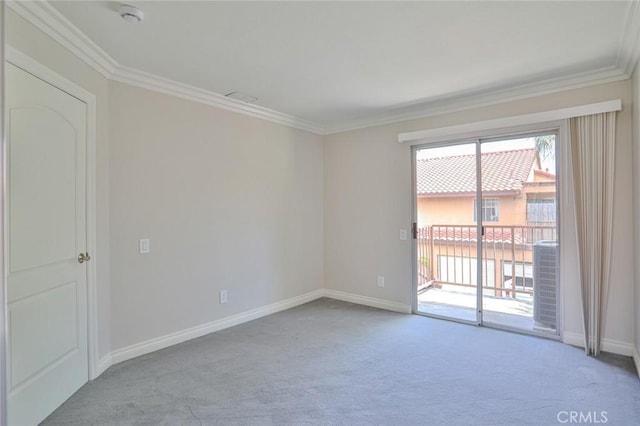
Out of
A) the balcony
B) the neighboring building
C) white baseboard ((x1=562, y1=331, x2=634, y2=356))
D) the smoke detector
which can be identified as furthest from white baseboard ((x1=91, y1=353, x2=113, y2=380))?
white baseboard ((x1=562, y1=331, x2=634, y2=356))

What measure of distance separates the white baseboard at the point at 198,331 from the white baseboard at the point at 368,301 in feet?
1.21

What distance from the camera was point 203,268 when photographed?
3.47 m

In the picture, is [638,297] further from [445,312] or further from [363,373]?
[363,373]

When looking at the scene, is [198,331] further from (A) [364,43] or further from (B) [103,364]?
(A) [364,43]

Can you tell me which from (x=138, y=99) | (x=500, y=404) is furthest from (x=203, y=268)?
(x=500, y=404)

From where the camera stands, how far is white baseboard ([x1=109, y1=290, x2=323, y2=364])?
2881 millimetres

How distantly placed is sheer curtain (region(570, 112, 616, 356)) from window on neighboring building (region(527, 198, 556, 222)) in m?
0.26

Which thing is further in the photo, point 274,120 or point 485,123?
point 274,120

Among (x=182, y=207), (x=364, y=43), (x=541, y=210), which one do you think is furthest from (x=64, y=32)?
(x=541, y=210)

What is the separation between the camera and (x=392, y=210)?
170 inches

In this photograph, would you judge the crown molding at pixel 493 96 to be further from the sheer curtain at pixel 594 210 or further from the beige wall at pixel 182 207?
the beige wall at pixel 182 207

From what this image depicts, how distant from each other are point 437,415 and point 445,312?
6.89 feet

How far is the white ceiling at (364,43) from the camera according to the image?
204cm

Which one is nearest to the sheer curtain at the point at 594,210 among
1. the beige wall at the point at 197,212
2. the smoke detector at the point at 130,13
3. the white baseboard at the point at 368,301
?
the white baseboard at the point at 368,301
